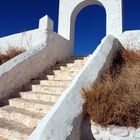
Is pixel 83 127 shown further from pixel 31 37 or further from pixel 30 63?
pixel 31 37

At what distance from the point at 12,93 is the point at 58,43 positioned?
9.92ft

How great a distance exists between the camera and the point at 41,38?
721 centimetres

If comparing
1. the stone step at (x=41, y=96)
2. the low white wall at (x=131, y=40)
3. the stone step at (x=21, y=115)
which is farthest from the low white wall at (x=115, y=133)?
the low white wall at (x=131, y=40)

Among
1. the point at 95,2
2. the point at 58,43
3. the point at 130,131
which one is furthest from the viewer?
the point at 95,2

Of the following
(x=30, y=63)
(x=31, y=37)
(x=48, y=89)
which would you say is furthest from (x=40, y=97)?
(x=31, y=37)

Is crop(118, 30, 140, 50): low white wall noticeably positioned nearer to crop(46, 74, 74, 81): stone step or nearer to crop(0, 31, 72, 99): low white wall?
crop(46, 74, 74, 81): stone step

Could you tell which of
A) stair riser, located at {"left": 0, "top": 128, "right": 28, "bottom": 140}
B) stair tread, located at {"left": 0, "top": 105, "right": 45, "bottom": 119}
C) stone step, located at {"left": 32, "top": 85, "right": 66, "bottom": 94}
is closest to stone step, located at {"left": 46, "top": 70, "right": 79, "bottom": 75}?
stone step, located at {"left": 32, "top": 85, "right": 66, "bottom": 94}

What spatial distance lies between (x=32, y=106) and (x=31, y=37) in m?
3.81

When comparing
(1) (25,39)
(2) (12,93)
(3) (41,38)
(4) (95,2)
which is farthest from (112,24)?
(2) (12,93)

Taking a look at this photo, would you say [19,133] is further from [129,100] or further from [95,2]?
[95,2]

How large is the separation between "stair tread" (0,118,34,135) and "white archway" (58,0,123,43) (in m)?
5.49

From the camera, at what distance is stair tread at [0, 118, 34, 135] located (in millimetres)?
3701

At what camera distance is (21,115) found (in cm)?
420

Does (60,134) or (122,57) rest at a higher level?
(122,57)
